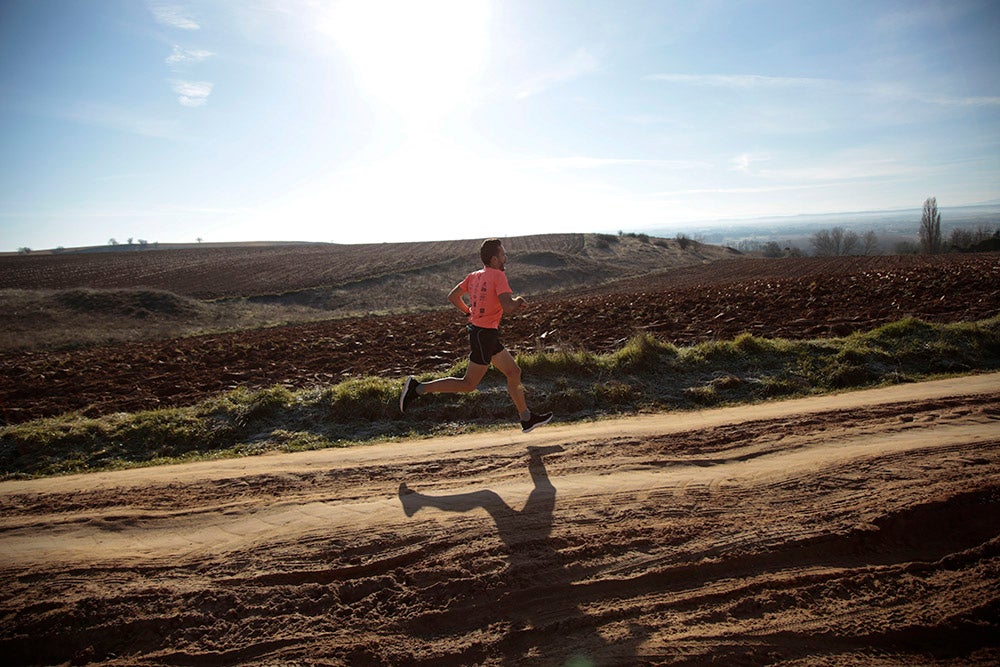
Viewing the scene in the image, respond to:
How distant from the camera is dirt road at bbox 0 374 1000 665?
2.70 metres

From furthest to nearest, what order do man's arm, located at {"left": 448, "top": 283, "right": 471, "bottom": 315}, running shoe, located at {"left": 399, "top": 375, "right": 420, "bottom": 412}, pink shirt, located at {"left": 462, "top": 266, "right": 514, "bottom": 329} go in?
running shoe, located at {"left": 399, "top": 375, "right": 420, "bottom": 412} → man's arm, located at {"left": 448, "top": 283, "right": 471, "bottom": 315} → pink shirt, located at {"left": 462, "top": 266, "right": 514, "bottom": 329}

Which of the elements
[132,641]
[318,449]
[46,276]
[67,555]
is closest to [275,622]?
[132,641]

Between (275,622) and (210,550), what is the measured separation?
926 millimetres

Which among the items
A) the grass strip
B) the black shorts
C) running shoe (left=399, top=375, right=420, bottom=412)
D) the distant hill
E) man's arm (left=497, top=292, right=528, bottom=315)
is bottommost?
the grass strip

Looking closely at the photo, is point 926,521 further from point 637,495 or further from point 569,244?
point 569,244

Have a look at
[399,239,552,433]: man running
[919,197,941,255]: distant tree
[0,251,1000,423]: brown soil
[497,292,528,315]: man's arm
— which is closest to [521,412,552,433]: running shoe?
[399,239,552,433]: man running

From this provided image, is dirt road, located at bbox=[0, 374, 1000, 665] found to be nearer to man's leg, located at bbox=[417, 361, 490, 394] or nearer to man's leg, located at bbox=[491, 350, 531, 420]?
→ man's leg, located at bbox=[491, 350, 531, 420]

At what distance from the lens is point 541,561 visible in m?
3.20

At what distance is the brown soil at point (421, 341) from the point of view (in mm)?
9391

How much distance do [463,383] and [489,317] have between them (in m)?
0.83

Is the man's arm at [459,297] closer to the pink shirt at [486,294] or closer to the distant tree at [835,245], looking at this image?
the pink shirt at [486,294]

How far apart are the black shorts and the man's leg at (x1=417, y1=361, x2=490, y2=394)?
11 centimetres

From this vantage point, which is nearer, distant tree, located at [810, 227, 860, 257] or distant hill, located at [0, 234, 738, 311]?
distant hill, located at [0, 234, 738, 311]

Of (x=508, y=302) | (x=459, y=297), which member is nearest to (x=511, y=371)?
(x=508, y=302)
